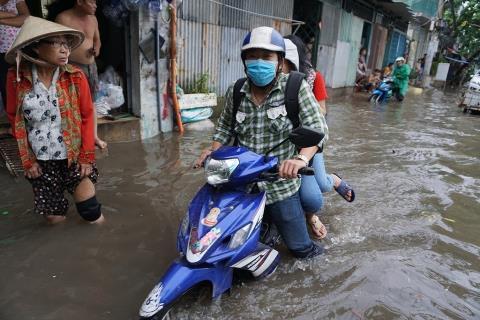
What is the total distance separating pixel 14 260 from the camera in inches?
111

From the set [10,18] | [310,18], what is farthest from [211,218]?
[310,18]

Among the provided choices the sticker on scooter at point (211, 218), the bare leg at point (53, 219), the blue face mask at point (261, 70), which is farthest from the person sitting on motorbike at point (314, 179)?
the bare leg at point (53, 219)

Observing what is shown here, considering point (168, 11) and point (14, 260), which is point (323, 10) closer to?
point (168, 11)

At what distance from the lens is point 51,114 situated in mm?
2885

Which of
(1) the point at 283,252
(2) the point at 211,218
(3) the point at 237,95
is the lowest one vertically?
(1) the point at 283,252

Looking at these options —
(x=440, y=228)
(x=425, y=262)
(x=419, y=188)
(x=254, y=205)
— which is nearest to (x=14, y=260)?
(x=254, y=205)

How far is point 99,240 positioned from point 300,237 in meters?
1.72

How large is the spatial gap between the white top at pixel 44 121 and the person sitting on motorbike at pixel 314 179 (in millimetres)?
1908

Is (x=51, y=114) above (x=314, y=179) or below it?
above

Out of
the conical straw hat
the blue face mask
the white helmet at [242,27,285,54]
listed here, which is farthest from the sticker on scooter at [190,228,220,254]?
the conical straw hat

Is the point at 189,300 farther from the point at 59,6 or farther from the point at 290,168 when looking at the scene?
the point at 59,6

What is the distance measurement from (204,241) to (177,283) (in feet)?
0.86

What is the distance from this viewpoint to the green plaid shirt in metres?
2.49

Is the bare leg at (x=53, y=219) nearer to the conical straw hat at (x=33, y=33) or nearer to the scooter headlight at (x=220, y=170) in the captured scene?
the conical straw hat at (x=33, y=33)
